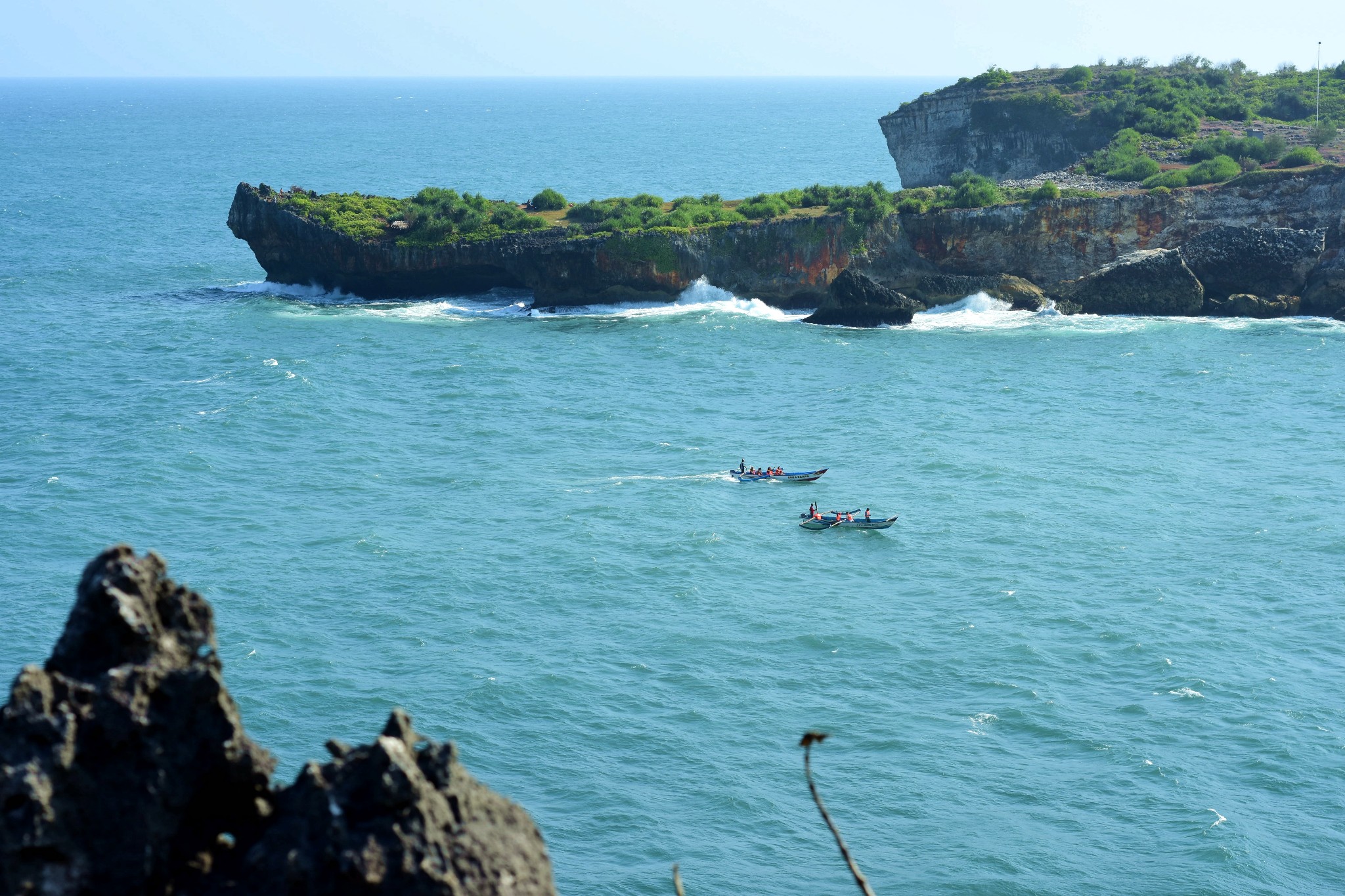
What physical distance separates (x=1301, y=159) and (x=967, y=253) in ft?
85.4

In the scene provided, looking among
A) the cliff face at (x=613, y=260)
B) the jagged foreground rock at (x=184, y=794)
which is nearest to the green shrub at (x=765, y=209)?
the cliff face at (x=613, y=260)

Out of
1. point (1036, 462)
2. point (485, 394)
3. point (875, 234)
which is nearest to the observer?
point (1036, 462)

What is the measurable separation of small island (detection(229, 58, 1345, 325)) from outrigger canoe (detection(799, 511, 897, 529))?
40091 mm

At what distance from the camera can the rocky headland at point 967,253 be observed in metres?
94.1

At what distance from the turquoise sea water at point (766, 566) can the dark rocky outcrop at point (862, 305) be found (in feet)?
6.38

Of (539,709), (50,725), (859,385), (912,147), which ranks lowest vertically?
(539,709)

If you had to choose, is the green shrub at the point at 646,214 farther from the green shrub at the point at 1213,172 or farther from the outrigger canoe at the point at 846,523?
the outrigger canoe at the point at 846,523

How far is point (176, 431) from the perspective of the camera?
69125 mm

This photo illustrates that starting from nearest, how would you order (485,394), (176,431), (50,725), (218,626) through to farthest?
(50,725) → (218,626) → (176,431) → (485,394)

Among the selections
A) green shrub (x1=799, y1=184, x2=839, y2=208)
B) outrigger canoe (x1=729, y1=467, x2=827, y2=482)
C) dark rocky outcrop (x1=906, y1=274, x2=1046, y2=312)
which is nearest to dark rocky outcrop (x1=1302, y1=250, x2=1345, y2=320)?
dark rocky outcrop (x1=906, y1=274, x2=1046, y2=312)

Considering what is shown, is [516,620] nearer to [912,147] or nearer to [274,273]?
[274,273]

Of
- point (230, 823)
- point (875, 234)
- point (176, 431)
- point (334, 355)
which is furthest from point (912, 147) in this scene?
point (230, 823)

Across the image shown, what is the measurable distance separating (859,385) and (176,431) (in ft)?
117

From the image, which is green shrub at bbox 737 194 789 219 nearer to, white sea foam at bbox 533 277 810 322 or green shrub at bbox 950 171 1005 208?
white sea foam at bbox 533 277 810 322
